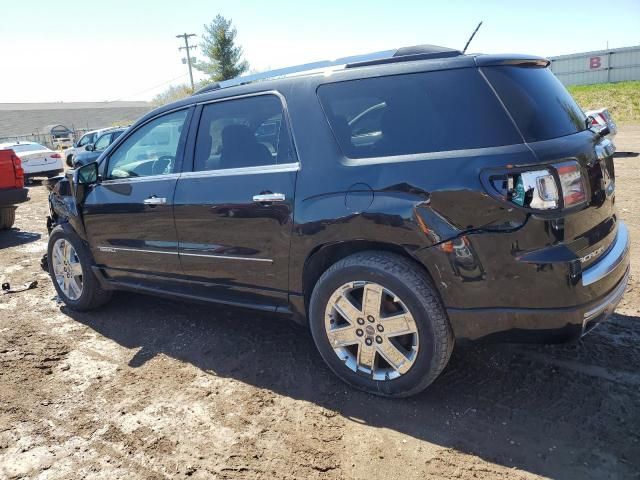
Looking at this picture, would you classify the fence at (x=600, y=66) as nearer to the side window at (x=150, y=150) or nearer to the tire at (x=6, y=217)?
the tire at (x=6, y=217)

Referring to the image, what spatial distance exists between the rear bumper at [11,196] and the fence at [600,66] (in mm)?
30130

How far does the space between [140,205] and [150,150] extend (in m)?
0.46

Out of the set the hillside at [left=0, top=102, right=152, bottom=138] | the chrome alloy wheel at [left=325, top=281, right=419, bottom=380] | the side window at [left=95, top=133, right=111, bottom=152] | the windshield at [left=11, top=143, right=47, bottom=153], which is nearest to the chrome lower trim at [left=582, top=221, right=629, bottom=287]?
the chrome alloy wheel at [left=325, top=281, right=419, bottom=380]

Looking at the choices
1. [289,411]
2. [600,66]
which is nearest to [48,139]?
[600,66]

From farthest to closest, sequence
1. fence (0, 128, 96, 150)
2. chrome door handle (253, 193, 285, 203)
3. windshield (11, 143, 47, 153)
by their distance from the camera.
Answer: fence (0, 128, 96, 150) → windshield (11, 143, 47, 153) → chrome door handle (253, 193, 285, 203)

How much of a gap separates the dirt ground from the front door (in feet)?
2.08

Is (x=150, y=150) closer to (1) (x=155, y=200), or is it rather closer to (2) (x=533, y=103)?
(1) (x=155, y=200)

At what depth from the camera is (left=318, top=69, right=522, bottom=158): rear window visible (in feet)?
8.63

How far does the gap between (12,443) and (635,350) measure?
383 cm

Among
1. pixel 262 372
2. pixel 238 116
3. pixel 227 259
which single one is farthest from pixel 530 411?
pixel 238 116

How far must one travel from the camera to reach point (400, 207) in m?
2.75

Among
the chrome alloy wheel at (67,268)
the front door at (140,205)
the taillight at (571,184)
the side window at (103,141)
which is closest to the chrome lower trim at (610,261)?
the taillight at (571,184)

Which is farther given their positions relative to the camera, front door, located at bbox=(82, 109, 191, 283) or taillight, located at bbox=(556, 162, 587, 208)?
front door, located at bbox=(82, 109, 191, 283)

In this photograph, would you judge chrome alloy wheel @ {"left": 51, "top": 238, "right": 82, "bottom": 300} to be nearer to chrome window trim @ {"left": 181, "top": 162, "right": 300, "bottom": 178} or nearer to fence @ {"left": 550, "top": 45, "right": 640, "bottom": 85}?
chrome window trim @ {"left": 181, "top": 162, "right": 300, "bottom": 178}
